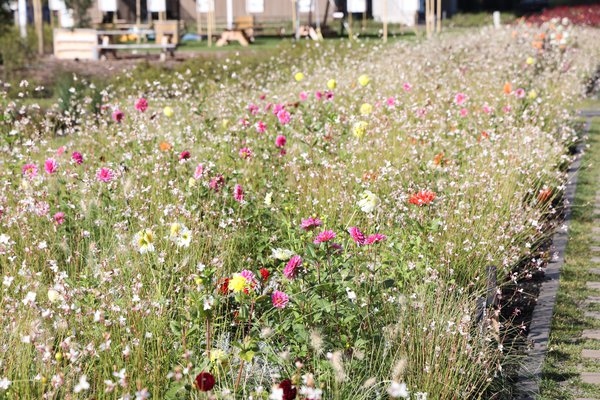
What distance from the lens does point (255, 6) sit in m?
35.6

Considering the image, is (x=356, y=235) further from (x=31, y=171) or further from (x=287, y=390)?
(x=31, y=171)

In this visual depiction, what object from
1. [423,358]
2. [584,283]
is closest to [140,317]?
[423,358]

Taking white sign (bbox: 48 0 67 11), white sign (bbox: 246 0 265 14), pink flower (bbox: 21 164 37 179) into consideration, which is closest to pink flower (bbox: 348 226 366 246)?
pink flower (bbox: 21 164 37 179)

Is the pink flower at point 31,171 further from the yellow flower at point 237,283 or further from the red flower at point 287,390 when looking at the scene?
the red flower at point 287,390

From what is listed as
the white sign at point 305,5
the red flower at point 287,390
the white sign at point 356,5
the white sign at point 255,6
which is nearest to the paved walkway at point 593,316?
the red flower at point 287,390

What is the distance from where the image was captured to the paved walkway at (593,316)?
14.3ft

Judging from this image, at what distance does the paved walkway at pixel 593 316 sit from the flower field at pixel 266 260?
37 centimetres

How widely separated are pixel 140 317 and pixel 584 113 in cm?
1064

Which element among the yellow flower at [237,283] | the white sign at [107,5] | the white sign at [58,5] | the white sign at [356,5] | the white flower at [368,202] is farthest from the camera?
the white sign at [107,5]

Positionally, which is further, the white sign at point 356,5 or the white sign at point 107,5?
the white sign at point 107,5

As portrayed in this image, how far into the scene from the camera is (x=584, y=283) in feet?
18.7

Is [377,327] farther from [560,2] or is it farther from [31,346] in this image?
[560,2]

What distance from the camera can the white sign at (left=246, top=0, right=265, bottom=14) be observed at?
35406 millimetres

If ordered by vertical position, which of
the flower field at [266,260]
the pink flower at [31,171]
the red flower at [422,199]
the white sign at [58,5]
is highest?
the white sign at [58,5]
